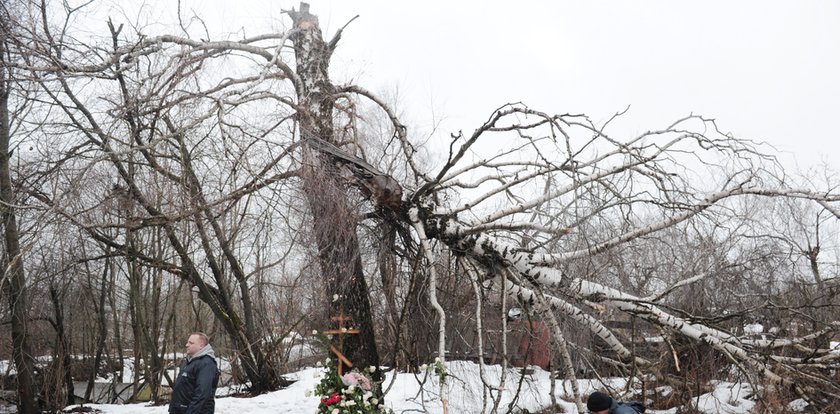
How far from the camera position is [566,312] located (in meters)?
6.79

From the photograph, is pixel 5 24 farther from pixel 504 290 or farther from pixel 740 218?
pixel 740 218

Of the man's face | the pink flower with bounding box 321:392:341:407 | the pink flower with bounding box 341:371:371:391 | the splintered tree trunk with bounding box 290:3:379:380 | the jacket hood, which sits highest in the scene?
the splintered tree trunk with bounding box 290:3:379:380

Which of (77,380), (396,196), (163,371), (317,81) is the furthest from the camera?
(77,380)

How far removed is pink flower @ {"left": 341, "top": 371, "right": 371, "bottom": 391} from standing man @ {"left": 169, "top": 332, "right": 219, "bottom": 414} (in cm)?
122

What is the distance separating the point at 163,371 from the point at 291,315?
3092 millimetres

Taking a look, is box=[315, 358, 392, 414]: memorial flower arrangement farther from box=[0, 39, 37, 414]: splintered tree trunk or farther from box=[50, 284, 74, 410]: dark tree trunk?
box=[50, 284, 74, 410]: dark tree trunk

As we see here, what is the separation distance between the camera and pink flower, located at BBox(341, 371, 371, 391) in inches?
244

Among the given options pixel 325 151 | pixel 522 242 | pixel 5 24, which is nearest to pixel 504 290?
pixel 522 242

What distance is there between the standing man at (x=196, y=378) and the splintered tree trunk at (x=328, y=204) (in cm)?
133

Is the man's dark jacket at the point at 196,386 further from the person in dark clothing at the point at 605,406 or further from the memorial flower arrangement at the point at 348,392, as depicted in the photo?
the person in dark clothing at the point at 605,406

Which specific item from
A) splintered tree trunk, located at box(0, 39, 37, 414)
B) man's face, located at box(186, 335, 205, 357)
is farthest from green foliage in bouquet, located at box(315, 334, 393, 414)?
splintered tree trunk, located at box(0, 39, 37, 414)

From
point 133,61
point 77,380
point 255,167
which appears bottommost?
point 77,380

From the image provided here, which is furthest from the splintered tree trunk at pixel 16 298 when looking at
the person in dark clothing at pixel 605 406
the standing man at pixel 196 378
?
the person in dark clothing at pixel 605 406

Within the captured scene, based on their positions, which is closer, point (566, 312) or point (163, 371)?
point (566, 312)
